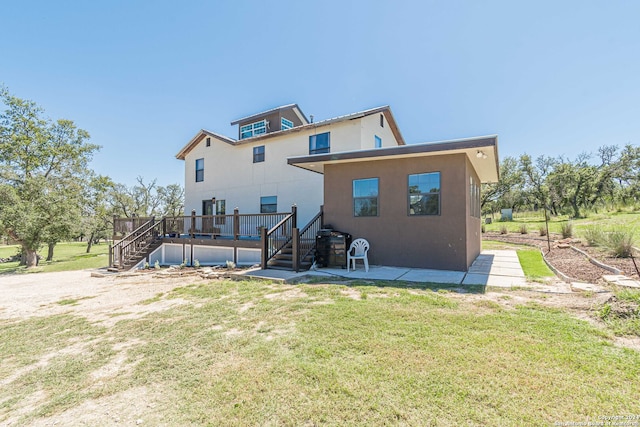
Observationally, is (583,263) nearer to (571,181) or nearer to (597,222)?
(597,222)

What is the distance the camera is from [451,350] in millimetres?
2979

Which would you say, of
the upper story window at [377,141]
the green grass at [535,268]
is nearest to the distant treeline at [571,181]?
the upper story window at [377,141]

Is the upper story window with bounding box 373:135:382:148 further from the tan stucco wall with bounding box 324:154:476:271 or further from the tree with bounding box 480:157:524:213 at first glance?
the tree with bounding box 480:157:524:213

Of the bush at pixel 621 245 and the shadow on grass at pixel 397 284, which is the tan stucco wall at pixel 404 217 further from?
the bush at pixel 621 245

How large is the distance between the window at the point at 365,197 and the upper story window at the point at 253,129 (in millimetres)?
7940

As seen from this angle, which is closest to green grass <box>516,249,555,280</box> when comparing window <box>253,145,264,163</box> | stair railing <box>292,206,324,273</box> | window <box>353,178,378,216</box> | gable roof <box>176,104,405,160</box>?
window <box>353,178,378,216</box>

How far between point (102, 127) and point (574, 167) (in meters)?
48.9

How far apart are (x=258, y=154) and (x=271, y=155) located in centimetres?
92

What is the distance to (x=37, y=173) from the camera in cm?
2025

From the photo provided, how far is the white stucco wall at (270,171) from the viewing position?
1173 cm

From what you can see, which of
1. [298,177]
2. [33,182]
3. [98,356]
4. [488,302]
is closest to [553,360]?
[488,302]

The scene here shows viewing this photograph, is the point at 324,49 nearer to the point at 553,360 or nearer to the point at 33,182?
the point at 553,360

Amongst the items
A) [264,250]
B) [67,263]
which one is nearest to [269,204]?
[264,250]

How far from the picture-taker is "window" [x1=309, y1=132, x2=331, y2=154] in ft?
39.6
